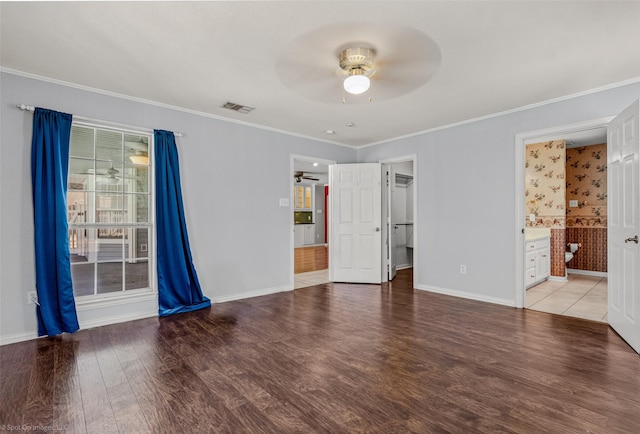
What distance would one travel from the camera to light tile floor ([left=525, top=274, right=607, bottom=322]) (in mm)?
3902

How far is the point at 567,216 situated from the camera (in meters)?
6.76

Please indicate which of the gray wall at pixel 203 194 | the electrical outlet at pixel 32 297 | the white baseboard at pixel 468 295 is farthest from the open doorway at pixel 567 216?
the electrical outlet at pixel 32 297

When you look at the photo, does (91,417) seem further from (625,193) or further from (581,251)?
(581,251)

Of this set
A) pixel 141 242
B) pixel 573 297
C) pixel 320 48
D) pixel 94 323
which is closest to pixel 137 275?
pixel 141 242

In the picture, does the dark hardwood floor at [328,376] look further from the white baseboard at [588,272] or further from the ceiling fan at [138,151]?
the white baseboard at [588,272]

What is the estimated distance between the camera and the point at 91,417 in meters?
1.91

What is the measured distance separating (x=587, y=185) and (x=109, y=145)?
8202 mm

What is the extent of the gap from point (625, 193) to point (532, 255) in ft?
8.24

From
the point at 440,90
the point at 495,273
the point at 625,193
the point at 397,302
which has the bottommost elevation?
the point at 397,302

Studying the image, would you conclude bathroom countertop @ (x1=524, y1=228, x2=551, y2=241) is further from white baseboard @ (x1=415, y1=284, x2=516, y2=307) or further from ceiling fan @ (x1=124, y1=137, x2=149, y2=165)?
ceiling fan @ (x1=124, y1=137, x2=149, y2=165)

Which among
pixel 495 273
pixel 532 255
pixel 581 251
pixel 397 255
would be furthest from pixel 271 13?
pixel 581 251

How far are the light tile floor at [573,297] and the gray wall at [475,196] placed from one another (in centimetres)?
55

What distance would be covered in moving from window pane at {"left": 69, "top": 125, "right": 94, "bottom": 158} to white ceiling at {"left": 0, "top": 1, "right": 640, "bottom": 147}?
496mm

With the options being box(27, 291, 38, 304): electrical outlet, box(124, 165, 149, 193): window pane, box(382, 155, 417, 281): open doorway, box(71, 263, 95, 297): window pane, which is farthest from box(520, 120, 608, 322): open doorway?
box(27, 291, 38, 304): electrical outlet
